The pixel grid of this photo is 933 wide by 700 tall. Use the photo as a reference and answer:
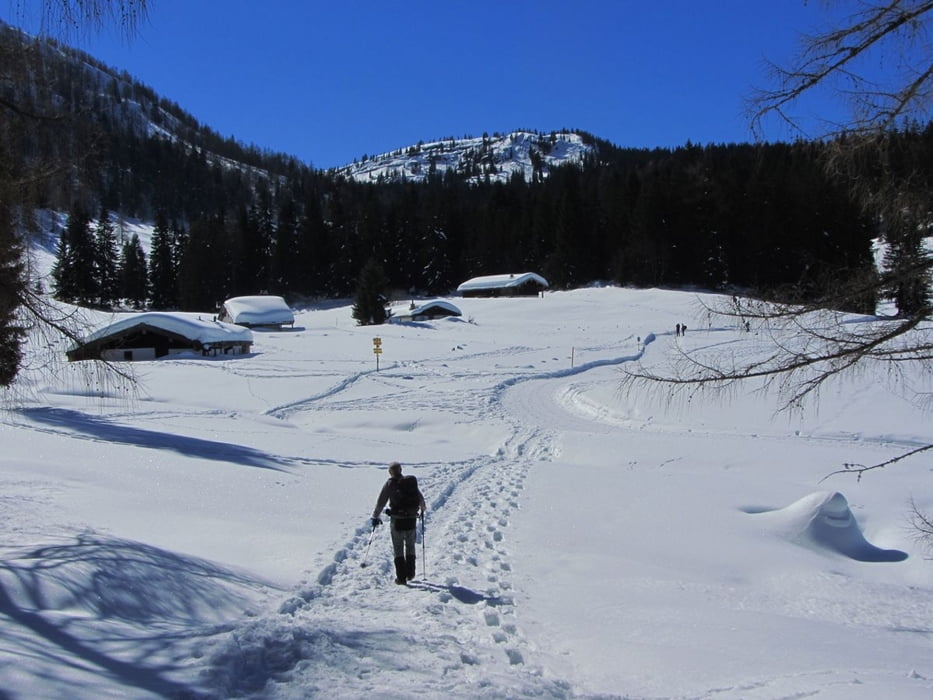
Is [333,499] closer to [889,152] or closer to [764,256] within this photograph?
[889,152]

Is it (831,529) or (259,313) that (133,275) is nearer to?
(259,313)

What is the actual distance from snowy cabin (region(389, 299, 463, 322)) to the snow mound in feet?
171

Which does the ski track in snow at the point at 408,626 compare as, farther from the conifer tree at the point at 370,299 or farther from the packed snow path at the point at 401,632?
the conifer tree at the point at 370,299

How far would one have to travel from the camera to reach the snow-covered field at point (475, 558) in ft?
15.6

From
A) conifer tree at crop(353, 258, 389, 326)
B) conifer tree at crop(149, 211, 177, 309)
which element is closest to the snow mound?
conifer tree at crop(353, 258, 389, 326)

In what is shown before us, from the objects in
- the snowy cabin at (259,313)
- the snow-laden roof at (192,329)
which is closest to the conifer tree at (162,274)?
the snowy cabin at (259,313)

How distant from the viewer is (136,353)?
1791 inches

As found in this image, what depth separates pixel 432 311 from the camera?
2486 inches

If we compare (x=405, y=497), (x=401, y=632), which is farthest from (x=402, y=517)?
(x=401, y=632)

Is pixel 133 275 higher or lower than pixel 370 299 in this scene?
higher

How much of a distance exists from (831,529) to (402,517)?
A: 697 cm

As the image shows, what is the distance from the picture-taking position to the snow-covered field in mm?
4754

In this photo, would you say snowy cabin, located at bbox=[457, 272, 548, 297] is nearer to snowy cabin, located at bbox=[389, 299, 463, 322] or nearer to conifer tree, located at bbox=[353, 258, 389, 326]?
snowy cabin, located at bbox=[389, 299, 463, 322]

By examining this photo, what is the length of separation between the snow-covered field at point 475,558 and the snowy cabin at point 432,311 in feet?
130
